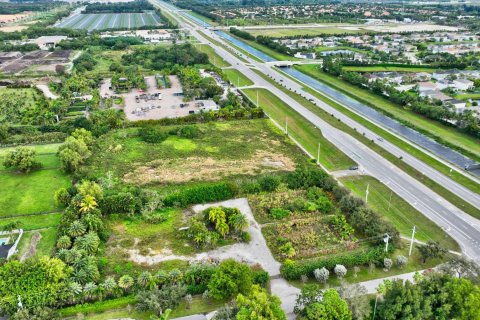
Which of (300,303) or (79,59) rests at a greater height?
(79,59)

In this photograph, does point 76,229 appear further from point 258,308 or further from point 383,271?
point 383,271

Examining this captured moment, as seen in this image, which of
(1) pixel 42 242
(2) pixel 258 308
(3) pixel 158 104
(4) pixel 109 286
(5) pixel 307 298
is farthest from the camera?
(3) pixel 158 104

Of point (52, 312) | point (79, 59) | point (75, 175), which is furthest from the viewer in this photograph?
point (79, 59)

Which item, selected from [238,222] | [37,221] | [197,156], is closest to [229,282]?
[238,222]

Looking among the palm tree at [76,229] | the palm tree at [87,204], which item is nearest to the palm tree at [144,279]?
the palm tree at [76,229]

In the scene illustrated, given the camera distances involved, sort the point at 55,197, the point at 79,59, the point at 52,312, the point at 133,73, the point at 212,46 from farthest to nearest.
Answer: the point at 212,46, the point at 79,59, the point at 133,73, the point at 55,197, the point at 52,312

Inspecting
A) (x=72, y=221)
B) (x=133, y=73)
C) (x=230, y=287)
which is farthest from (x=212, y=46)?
(x=230, y=287)

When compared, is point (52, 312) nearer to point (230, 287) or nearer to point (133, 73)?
point (230, 287)
